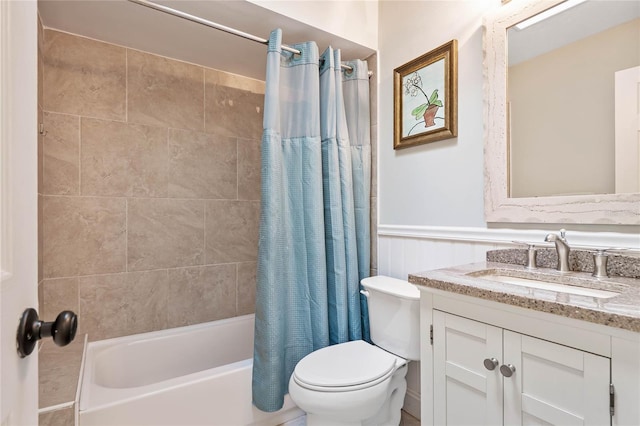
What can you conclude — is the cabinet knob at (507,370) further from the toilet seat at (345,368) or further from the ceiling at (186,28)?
A: the ceiling at (186,28)

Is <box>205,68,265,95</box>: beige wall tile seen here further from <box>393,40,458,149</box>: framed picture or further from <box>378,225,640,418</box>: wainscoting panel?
<box>378,225,640,418</box>: wainscoting panel

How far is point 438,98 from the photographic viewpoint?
5.35 ft

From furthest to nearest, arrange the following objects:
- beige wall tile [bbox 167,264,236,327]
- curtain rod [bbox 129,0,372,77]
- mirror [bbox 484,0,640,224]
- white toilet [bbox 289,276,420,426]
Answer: beige wall tile [bbox 167,264,236,327], curtain rod [bbox 129,0,372,77], white toilet [bbox 289,276,420,426], mirror [bbox 484,0,640,224]

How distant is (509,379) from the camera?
2.92 feet

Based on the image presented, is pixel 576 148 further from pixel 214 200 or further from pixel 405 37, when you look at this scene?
pixel 214 200

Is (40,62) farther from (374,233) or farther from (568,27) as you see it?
(568,27)

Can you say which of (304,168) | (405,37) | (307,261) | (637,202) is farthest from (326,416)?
(405,37)

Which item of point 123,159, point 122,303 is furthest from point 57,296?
point 123,159

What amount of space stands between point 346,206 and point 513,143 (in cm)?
85

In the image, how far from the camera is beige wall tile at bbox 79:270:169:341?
72.2 inches

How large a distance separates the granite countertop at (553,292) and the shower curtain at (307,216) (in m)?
0.70

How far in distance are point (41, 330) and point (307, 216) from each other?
1.28 metres

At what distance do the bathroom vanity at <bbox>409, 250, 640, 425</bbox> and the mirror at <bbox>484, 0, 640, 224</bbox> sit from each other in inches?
9.1

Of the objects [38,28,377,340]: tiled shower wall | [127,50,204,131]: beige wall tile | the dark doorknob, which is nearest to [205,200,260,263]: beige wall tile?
[38,28,377,340]: tiled shower wall
